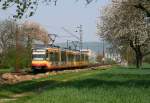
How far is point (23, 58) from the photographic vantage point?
74.9 meters

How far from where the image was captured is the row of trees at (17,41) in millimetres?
74250

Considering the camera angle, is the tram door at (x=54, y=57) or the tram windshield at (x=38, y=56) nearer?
the tram windshield at (x=38, y=56)

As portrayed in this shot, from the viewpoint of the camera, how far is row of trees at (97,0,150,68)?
194 ft

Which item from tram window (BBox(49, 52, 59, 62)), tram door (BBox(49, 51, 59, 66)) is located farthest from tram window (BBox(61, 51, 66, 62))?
tram window (BBox(49, 52, 59, 62))

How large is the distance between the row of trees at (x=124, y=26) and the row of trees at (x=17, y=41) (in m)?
11.8

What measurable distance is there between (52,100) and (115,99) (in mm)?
2241

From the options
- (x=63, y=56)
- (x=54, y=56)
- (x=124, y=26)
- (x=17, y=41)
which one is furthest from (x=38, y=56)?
(x=17, y=41)

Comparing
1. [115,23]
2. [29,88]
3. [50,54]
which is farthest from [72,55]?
[29,88]

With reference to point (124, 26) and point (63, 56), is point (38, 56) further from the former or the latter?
point (124, 26)

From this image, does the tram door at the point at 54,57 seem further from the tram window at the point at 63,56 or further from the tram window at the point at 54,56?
the tram window at the point at 63,56

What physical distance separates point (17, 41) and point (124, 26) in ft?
59.1

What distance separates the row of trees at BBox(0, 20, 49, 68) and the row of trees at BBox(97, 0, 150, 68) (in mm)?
11837

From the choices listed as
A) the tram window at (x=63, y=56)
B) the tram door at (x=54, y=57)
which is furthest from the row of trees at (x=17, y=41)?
the tram door at (x=54, y=57)

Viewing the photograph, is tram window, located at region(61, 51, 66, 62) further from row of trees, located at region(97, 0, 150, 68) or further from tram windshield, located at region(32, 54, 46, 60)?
row of trees, located at region(97, 0, 150, 68)
